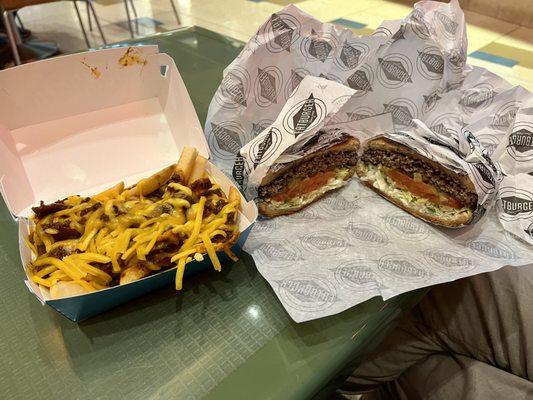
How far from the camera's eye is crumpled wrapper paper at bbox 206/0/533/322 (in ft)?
3.60

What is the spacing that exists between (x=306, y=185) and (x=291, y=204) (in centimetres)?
9

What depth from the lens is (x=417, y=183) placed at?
1419 mm

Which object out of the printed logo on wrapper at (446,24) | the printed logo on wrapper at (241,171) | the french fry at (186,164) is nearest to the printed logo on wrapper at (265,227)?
the printed logo on wrapper at (241,171)

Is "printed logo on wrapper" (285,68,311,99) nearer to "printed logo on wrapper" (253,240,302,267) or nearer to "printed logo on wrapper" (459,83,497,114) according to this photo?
"printed logo on wrapper" (459,83,497,114)

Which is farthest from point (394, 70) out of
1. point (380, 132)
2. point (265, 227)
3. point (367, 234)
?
point (265, 227)

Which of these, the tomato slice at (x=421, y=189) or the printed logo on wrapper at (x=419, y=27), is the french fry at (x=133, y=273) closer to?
the tomato slice at (x=421, y=189)

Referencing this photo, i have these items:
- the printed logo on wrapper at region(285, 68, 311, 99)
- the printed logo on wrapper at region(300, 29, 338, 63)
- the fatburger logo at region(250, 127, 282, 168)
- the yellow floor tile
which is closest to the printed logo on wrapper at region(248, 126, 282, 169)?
the fatburger logo at region(250, 127, 282, 168)

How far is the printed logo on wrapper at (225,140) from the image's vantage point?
1555 millimetres

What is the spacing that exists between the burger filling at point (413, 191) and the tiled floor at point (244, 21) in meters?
3.15

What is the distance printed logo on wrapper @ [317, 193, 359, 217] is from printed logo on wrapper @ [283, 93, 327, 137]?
0.24 meters

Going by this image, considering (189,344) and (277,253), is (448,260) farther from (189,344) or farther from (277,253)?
(189,344)

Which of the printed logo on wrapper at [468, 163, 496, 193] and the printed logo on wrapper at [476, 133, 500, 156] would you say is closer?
the printed logo on wrapper at [468, 163, 496, 193]

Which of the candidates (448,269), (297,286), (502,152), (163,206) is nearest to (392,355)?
(448,269)

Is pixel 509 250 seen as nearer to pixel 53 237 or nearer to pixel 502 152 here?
pixel 502 152
